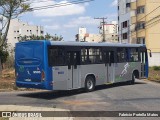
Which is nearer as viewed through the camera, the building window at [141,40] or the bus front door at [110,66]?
the bus front door at [110,66]

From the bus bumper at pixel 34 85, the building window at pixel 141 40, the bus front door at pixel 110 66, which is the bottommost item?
the bus bumper at pixel 34 85

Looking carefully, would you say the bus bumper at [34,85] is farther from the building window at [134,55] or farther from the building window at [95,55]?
the building window at [134,55]

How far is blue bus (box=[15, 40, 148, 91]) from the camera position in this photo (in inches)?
692

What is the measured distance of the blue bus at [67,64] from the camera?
17.6m

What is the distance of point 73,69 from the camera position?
1914cm

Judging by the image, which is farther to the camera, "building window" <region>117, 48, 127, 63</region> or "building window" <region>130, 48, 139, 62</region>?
"building window" <region>130, 48, 139, 62</region>

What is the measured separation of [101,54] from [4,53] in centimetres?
3115

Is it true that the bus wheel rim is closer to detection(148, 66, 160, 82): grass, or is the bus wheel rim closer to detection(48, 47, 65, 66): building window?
detection(48, 47, 65, 66): building window

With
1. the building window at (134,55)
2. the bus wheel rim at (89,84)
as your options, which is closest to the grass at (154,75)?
the building window at (134,55)

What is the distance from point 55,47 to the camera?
18.0m

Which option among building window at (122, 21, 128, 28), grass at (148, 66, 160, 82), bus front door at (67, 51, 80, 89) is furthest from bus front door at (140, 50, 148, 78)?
building window at (122, 21, 128, 28)

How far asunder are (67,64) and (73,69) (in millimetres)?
635

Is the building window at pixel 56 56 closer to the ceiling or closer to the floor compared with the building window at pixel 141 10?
closer to the floor

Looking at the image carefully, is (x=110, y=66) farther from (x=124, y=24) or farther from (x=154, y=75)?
(x=124, y=24)
